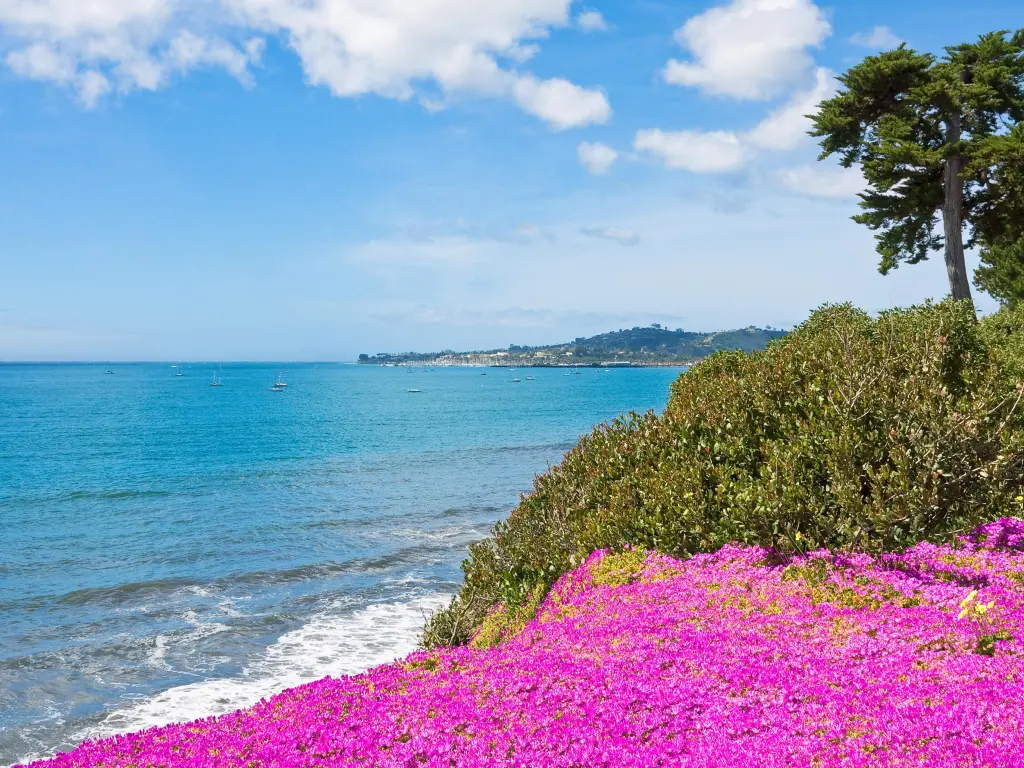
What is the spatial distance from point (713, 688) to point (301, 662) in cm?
1256

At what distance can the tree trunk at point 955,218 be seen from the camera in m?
35.6

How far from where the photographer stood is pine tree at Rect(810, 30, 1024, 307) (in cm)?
3506

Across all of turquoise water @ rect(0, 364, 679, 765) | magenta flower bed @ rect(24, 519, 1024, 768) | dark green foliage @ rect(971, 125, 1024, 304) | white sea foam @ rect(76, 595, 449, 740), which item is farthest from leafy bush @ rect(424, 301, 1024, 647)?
dark green foliage @ rect(971, 125, 1024, 304)

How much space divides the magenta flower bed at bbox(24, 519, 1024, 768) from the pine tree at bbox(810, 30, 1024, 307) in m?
30.0

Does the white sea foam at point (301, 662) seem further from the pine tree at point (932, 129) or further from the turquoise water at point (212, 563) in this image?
the pine tree at point (932, 129)

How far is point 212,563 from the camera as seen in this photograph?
1056 inches

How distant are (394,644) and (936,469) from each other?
1281cm

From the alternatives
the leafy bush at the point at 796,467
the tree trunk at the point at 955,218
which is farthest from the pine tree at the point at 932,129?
the leafy bush at the point at 796,467

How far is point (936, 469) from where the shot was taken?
10.6m

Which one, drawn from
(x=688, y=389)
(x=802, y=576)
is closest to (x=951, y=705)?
(x=802, y=576)

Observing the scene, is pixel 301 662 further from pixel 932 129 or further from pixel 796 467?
pixel 932 129

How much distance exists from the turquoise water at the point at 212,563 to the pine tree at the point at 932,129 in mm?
24896

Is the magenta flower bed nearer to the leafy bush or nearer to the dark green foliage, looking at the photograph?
the leafy bush

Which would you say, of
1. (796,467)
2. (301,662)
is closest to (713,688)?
(796,467)
